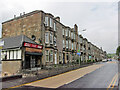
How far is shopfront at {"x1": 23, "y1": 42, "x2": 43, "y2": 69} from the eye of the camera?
1855 cm

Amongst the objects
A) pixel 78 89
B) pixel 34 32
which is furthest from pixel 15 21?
pixel 78 89

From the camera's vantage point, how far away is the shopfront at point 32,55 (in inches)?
730

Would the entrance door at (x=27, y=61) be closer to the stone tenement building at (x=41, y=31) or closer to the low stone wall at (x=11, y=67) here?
the stone tenement building at (x=41, y=31)

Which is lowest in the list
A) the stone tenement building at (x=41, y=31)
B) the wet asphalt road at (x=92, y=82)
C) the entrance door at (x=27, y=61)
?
the wet asphalt road at (x=92, y=82)

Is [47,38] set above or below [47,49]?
above

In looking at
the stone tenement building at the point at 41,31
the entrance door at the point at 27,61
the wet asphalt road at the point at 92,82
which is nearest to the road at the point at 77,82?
the wet asphalt road at the point at 92,82

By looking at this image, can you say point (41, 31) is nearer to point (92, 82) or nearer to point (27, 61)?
point (27, 61)

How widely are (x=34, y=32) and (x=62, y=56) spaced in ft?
37.2

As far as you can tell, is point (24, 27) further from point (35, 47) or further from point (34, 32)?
point (35, 47)

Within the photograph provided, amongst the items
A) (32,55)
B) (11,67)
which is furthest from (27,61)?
(11,67)

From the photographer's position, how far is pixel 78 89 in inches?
329

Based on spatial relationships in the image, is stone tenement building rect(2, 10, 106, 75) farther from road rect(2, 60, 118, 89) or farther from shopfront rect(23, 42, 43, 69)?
road rect(2, 60, 118, 89)

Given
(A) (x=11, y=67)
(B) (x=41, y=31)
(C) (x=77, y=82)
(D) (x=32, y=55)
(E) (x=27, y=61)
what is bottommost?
(C) (x=77, y=82)

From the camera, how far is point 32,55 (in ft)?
66.6
